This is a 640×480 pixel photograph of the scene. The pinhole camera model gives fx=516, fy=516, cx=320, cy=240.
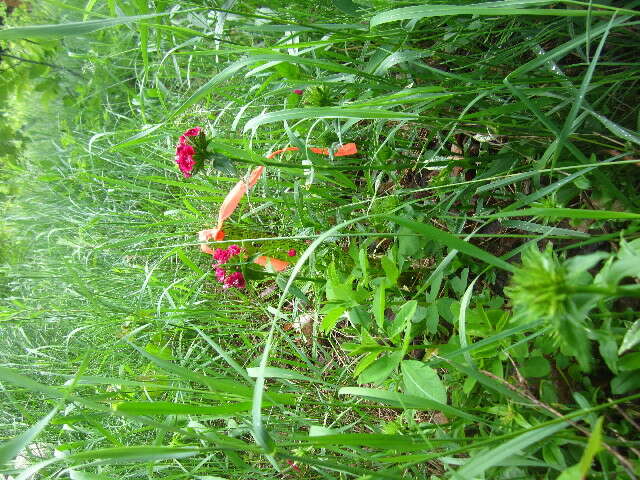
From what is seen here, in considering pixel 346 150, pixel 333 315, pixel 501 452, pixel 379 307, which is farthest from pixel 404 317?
pixel 346 150

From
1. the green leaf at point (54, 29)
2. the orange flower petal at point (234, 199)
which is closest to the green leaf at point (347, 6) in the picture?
the green leaf at point (54, 29)

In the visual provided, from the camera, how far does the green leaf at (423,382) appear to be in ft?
2.63

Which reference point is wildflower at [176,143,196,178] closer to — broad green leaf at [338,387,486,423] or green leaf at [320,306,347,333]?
green leaf at [320,306,347,333]

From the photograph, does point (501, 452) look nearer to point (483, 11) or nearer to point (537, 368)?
point (537, 368)

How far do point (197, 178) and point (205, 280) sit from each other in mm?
335

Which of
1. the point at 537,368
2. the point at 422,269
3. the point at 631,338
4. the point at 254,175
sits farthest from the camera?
the point at 254,175

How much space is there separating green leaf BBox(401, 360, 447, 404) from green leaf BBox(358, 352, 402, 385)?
0.02 metres

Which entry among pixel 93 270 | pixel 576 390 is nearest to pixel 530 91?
pixel 576 390

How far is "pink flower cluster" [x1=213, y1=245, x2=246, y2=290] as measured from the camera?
1231 millimetres

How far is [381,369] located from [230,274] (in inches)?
19.9

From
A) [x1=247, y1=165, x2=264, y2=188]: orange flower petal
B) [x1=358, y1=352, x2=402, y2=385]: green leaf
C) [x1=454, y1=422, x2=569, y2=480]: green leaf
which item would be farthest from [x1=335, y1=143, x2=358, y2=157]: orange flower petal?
[x1=454, y1=422, x2=569, y2=480]: green leaf

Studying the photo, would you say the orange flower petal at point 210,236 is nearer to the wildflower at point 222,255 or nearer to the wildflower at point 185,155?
the wildflower at point 222,255

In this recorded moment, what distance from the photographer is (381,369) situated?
0.88 m

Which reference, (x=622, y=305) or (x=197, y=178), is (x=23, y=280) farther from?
(x=622, y=305)
